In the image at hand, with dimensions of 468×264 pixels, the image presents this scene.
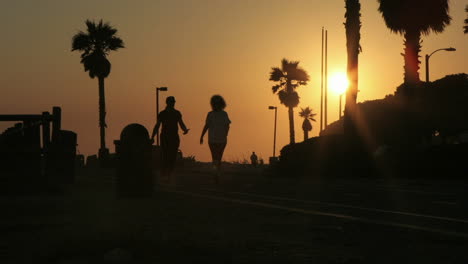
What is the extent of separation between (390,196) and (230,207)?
4.13 meters

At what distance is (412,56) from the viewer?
45219mm

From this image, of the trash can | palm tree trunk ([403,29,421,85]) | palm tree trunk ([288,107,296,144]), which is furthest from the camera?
palm tree trunk ([288,107,296,144])

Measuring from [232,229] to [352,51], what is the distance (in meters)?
31.0

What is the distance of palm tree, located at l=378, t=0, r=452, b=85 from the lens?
150 ft

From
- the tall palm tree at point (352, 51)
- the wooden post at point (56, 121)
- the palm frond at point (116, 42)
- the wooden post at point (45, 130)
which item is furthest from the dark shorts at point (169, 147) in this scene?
the palm frond at point (116, 42)

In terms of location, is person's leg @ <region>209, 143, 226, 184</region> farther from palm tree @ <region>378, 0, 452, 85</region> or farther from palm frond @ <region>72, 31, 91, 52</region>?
palm frond @ <region>72, 31, 91, 52</region>

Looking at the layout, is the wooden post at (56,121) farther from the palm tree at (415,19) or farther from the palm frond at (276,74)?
the palm frond at (276,74)

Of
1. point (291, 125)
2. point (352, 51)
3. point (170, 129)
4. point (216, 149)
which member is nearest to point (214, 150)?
point (216, 149)

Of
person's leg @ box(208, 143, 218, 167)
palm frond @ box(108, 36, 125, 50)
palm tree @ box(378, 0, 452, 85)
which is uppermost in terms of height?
palm frond @ box(108, 36, 125, 50)

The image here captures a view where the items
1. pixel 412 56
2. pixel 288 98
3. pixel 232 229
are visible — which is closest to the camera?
pixel 232 229

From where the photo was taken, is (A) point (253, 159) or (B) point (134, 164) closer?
(B) point (134, 164)

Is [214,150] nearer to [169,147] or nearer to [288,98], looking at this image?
[169,147]

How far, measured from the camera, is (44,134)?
17.0 meters

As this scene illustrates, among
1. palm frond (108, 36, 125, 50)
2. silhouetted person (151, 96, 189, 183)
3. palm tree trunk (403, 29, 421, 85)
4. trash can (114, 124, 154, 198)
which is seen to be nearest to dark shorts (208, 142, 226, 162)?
silhouetted person (151, 96, 189, 183)
